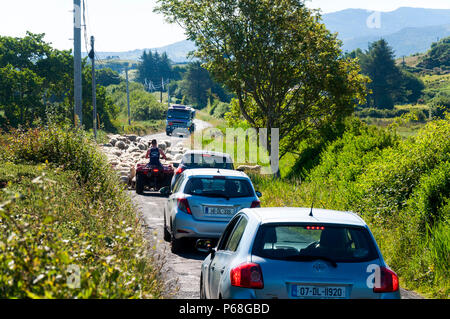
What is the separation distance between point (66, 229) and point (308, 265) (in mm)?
4358

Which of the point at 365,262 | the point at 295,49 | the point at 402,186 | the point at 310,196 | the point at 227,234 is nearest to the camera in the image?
the point at 365,262

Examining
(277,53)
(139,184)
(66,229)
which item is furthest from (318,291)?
(277,53)

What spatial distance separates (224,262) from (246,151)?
2810 cm

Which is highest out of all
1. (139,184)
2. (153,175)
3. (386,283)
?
(386,283)

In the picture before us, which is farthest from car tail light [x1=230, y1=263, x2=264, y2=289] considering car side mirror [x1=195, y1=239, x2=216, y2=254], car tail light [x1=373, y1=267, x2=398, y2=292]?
car side mirror [x1=195, y1=239, x2=216, y2=254]

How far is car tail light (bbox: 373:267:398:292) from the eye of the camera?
5.37 meters

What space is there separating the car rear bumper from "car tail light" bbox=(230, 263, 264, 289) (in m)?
6.12

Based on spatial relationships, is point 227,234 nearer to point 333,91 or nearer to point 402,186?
point 402,186

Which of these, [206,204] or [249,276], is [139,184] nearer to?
[206,204]

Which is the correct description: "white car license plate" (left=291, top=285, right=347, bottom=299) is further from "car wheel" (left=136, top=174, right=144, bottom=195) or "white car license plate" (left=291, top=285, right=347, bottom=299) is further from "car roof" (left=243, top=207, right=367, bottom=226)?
"car wheel" (left=136, top=174, right=144, bottom=195)

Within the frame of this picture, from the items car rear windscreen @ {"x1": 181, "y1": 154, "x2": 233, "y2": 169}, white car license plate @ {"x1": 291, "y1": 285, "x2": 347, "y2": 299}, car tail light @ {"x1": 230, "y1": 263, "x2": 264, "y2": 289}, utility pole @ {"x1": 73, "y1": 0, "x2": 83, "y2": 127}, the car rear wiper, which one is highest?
utility pole @ {"x1": 73, "y1": 0, "x2": 83, "y2": 127}

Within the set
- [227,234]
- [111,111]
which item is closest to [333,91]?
[227,234]

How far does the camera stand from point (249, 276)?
5.38 metres

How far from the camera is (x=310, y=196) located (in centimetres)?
1742
